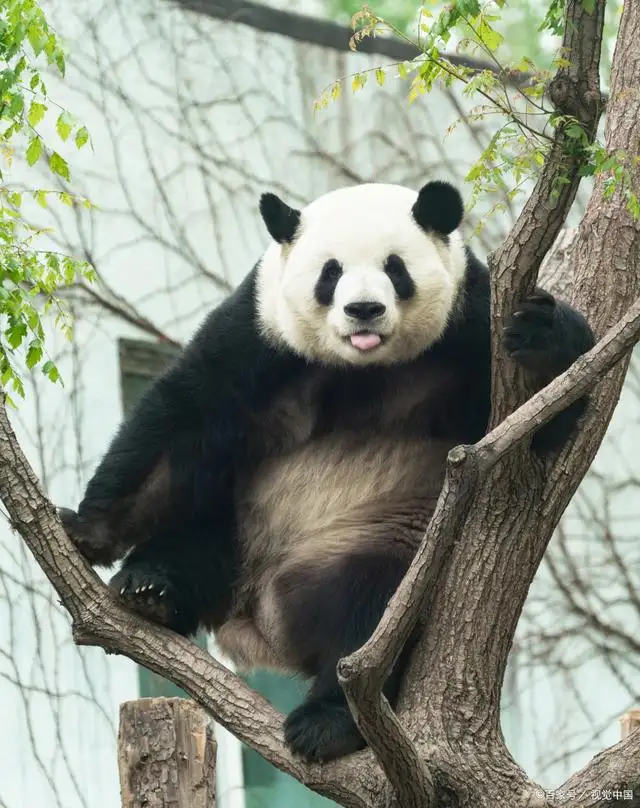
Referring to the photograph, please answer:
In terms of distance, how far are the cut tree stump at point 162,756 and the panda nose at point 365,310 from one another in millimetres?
1455

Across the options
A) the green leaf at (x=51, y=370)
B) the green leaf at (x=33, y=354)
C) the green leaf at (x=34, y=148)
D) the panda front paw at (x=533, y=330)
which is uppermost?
the green leaf at (x=34, y=148)

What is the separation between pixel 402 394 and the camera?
459 centimetres

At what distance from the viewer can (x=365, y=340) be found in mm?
4215

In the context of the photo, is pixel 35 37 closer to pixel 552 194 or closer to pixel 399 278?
pixel 399 278

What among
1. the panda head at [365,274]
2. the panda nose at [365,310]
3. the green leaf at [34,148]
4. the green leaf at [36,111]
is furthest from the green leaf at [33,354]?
the panda nose at [365,310]

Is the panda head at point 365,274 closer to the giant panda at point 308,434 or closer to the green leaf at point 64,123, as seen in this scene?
the giant panda at point 308,434

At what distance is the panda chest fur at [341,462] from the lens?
4.54 meters

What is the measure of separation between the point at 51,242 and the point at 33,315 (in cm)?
385

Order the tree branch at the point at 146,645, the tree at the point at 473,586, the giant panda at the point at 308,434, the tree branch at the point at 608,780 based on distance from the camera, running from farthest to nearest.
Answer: the giant panda at the point at 308,434 → the tree branch at the point at 146,645 → the tree branch at the point at 608,780 → the tree at the point at 473,586

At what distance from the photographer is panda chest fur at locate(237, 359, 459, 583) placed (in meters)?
4.54

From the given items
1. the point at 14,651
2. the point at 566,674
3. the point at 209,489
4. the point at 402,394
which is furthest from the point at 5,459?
the point at 566,674

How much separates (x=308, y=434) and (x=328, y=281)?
65cm

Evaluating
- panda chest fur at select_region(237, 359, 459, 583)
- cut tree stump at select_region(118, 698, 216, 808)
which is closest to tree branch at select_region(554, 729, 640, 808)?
panda chest fur at select_region(237, 359, 459, 583)

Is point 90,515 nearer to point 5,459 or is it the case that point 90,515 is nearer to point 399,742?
point 5,459
